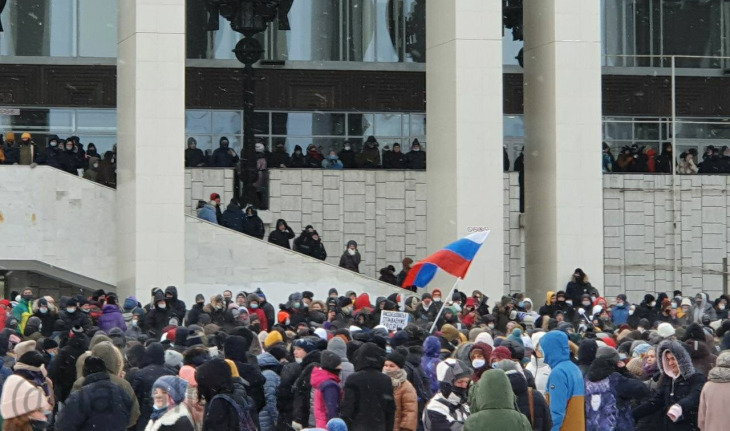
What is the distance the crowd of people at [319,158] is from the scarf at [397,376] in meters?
21.1

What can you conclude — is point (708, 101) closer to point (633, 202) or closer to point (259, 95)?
point (633, 202)

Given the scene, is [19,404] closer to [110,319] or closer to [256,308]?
[110,319]

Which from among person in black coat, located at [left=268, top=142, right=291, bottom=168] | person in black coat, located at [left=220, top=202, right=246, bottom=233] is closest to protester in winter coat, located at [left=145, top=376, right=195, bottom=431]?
person in black coat, located at [left=220, top=202, right=246, bottom=233]

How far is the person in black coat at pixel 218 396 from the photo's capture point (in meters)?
9.95

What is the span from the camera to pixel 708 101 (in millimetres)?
38719

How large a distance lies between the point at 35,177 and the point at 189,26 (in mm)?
9855

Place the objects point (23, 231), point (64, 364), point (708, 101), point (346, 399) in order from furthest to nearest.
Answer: point (708, 101) → point (23, 231) → point (64, 364) → point (346, 399)

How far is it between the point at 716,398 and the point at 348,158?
78.5 ft

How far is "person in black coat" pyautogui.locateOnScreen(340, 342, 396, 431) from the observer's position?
1140cm

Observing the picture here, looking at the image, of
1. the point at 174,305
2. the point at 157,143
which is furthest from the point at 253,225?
the point at 174,305

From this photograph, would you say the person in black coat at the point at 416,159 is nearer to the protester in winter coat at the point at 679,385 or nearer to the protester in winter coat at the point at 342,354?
the protester in winter coat at the point at 342,354

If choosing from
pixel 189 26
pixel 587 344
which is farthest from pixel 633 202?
pixel 587 344

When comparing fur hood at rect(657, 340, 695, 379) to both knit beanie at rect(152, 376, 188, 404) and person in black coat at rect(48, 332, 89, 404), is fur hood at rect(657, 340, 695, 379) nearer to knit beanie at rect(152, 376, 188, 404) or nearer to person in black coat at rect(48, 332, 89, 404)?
knit beanie at rect(152, 376, 188, 404)

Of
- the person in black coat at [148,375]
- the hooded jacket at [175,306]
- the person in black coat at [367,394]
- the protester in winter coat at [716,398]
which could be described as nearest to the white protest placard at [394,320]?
the hooded jacket at [175,306]
